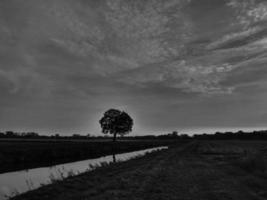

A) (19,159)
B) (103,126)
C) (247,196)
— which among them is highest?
(103,126)

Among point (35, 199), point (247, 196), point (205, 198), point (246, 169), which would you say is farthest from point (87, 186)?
point (246, 169)

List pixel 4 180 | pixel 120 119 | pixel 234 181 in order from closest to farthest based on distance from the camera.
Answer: pixel 234 181, pixel 4 180, pixel 120 119

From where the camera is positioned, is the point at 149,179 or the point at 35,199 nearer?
the point at 35,199

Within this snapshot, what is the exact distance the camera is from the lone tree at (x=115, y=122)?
331 feet

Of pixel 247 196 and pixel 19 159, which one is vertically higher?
pixel 19 159

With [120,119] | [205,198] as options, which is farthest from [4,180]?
[120,119]

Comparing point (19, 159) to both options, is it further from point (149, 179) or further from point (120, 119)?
point (120, 119)

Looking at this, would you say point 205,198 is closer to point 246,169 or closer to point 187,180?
point 187,180

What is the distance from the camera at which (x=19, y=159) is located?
35656 mm

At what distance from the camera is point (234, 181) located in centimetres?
1662

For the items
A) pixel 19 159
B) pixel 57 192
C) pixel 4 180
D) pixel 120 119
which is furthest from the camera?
pixel 120 119

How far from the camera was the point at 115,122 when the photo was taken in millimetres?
100750

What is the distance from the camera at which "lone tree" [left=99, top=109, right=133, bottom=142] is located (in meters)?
101

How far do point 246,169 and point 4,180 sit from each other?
19.9m
